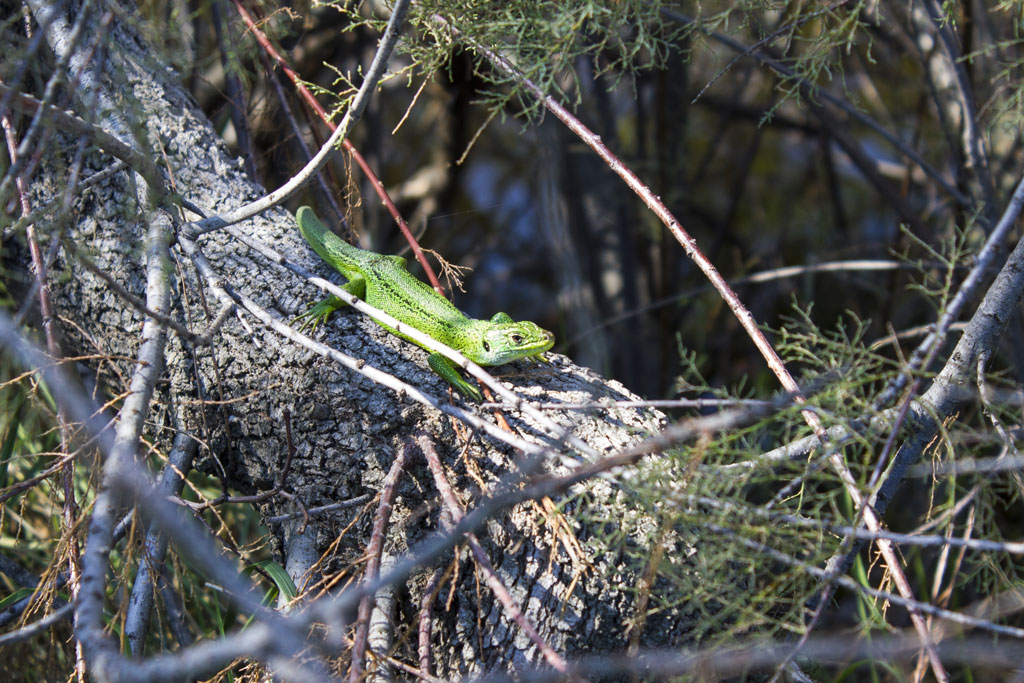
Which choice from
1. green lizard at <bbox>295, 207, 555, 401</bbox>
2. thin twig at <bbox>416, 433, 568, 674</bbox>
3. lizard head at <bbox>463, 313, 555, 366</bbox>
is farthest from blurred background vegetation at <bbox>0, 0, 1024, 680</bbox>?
lizard head at <bbox>463, 313, 555, 366</bbox>

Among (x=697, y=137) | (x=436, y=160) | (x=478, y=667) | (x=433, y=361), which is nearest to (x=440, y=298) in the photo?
(x=433, y=361)

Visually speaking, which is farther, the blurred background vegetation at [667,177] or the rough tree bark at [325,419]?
the blurred background vegetation at [667,177]

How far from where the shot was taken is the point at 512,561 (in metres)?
2.02

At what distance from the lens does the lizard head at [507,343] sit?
2664 mm

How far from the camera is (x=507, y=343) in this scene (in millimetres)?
2701

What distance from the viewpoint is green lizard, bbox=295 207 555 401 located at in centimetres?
270

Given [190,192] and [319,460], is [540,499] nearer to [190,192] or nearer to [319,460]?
[319,460]

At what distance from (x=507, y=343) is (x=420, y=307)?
0.52 m

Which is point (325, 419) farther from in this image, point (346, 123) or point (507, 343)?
point (346, 123)

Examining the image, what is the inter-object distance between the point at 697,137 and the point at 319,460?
252 inches

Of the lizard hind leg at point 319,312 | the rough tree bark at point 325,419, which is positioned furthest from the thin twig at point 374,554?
the lizard hind leg at point 319,312

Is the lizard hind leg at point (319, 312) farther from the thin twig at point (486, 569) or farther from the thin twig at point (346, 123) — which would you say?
the thin twig at point (486, 569)

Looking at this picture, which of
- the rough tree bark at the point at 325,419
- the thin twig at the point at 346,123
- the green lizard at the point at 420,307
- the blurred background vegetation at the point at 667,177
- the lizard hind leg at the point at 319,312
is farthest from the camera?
the green lizard at the point at 420,307

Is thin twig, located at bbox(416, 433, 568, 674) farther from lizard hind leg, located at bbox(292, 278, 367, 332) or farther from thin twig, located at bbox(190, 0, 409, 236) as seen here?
thin twig, located at bbox(190, 0, 409, 236)
